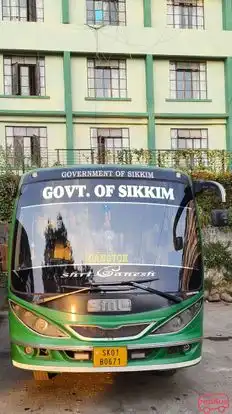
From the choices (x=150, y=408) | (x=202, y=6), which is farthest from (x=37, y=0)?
(x=150, y=408)

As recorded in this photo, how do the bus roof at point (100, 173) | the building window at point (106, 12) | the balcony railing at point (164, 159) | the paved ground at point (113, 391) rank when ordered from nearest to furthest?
1. the paved ground at point (113, 391)
2. the bus roof at point (100, 173)
3. the balcony railing at point (164, 159)
4. the building window at point (106, 12)

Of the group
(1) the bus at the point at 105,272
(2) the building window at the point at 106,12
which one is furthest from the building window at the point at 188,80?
(1) the bus at the point at 105,272

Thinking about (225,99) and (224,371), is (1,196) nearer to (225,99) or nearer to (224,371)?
(224,371)

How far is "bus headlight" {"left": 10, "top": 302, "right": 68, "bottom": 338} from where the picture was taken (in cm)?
543

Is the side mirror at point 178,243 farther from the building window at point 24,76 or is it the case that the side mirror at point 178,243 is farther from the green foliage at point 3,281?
the building window at point 24,76

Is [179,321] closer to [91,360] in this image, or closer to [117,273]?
[117,273]

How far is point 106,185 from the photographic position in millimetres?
6039

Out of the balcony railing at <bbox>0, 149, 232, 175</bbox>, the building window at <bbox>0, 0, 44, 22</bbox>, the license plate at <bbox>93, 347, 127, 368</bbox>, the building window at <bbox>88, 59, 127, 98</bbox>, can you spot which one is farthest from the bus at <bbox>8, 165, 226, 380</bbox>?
the building window at <bbox>0, 0, 44, 22</bbox>

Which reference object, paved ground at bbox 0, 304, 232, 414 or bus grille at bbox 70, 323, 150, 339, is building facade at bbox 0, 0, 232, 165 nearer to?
paved ground at bbox 0, 304, 232, 414

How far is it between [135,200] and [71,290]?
126cm

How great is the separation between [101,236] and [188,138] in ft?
56.1

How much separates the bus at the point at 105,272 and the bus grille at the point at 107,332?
10mm

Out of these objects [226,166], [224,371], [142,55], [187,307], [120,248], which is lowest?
[224,371]

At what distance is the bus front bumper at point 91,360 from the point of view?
5.35 meters
